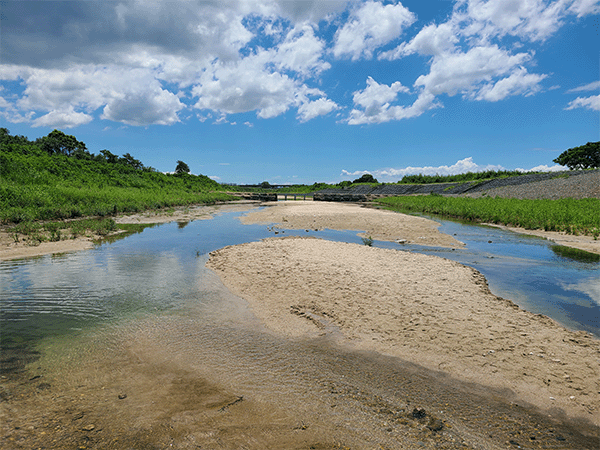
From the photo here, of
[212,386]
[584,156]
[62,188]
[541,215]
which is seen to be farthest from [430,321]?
[584,156]

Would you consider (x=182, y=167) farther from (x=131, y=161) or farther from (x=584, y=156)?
(x=584, y=156)

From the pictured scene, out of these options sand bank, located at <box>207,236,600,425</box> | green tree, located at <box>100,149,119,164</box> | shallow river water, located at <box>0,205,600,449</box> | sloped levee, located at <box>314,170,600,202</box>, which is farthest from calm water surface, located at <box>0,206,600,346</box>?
green tree, located at <box>100,149,119,164</box>

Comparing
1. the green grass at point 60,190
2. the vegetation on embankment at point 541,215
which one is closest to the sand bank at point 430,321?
the vegetation on embankment at point 541,215

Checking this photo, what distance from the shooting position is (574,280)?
33.6 ft

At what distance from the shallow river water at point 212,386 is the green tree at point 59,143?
75923 millimetres

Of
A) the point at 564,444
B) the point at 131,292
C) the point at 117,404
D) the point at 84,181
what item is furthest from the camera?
the point at 84,181

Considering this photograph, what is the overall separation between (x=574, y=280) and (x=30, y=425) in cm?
1420

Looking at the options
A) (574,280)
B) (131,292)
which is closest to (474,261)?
(574,280)

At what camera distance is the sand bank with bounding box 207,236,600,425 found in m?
4.67

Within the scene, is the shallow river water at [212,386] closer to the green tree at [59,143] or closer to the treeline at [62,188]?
the treeline at [62,188]

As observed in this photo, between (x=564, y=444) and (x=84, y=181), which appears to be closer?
(x=564, y=444)

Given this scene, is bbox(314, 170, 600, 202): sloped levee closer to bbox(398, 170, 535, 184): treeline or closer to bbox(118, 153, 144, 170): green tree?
bbox(398, 170, 535, 184): treeline

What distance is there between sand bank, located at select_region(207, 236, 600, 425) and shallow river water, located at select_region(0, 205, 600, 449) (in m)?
0.40

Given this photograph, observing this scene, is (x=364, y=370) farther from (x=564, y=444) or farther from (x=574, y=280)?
(x=574, y=280)
